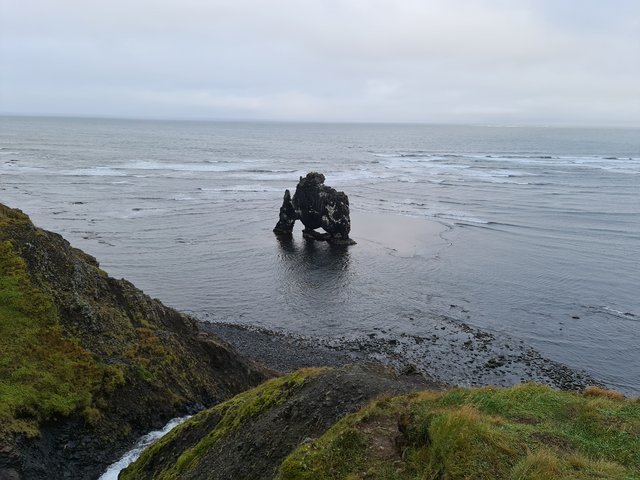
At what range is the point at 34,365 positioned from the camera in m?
19.9

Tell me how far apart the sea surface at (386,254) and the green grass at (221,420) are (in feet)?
69.0

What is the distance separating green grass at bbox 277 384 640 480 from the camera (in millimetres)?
10695

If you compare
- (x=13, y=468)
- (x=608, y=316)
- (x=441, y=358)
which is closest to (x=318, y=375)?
(x=13, y=468)

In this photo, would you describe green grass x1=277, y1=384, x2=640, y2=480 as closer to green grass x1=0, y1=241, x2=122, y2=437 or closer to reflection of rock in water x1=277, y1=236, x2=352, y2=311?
green grass x1=0, y1=241, x2=122, y2=437

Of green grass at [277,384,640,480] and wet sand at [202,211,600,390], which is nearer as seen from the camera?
green grass at [277,384,640,480]

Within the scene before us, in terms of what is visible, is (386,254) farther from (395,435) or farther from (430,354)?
(395,435)

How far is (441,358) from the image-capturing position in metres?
35.4

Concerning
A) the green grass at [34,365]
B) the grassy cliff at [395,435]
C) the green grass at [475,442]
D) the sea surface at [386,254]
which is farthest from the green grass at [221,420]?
the sea surface at [386,254]

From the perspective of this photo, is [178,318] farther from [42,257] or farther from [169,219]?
[169,219]

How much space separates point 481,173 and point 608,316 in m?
99.3

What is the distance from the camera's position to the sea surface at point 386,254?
4162 cm

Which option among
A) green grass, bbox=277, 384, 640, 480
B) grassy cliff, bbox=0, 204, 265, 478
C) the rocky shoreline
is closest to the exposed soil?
green grass, bbox=277, 384, 640, 480

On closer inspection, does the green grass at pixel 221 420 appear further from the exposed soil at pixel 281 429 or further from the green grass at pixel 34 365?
the green grass at pixel 34 365

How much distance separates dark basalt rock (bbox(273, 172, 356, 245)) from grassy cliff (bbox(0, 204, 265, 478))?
39880 millimetres
